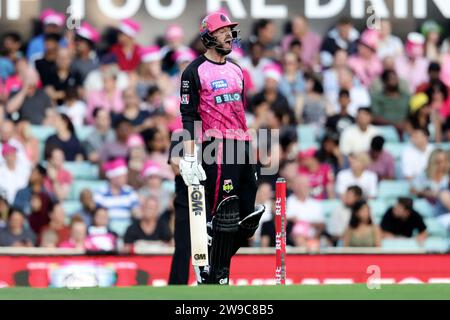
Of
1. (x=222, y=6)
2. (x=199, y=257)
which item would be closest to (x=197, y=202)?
(x=199, y=257)

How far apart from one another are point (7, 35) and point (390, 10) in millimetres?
5496

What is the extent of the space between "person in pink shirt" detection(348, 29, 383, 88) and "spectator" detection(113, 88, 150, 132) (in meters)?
3.09

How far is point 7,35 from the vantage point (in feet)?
61.6

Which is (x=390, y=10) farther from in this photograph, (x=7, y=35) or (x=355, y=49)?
(x=7, y=35)

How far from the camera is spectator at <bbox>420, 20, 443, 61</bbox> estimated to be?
19.4 m

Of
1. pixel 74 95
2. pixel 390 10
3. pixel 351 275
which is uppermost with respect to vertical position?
pixel 390 10

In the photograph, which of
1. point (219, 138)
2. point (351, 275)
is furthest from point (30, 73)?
point (219, 138)

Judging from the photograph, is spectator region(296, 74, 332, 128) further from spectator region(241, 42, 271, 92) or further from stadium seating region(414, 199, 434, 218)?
stadium seating region(414, 199, 434, 218)

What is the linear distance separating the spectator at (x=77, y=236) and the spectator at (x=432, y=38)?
603 centimetres

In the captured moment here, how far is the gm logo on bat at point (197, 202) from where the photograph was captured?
35.6 ft

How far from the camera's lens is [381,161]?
58.5ft

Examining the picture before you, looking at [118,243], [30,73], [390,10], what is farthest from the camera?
[390,10]

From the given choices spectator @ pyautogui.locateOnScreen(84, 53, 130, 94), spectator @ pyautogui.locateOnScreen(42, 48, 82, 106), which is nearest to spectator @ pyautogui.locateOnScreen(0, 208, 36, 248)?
spectator @ pyautogui.locateOnScreen(42, 48, 82, 106)

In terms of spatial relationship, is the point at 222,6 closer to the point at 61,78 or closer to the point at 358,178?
the point at 61,78
